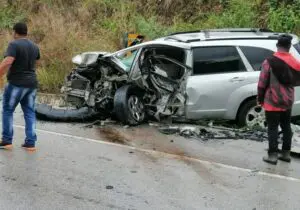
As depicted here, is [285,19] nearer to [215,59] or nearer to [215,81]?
[215,59]

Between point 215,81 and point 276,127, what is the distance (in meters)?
2.11

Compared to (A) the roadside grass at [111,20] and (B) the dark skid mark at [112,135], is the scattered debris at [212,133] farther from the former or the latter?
(A) the roadside grass at [111,20]

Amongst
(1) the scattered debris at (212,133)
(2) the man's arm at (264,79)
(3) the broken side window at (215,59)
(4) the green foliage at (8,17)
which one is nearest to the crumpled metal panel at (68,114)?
(1) the scattered debris at (212,133)

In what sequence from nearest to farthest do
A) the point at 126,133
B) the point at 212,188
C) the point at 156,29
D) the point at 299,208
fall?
the point at 299,208 → the point at 212,188 → the point at 126,133 → the point at 156,29

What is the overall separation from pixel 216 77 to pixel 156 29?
21.2 ft

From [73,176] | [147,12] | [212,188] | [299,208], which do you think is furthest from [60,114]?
[147,12]

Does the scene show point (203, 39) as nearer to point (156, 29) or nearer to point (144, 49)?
point (144, 49)

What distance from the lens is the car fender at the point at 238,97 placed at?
8938 mm

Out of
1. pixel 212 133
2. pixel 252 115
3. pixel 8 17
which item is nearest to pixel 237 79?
pixel 252 115

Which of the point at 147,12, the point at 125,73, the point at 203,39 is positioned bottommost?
the point at 125,73

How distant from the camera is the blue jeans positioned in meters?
7.15

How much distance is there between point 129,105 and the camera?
9344 mm

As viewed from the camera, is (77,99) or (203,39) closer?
(203,39)

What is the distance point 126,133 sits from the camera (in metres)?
8.93
